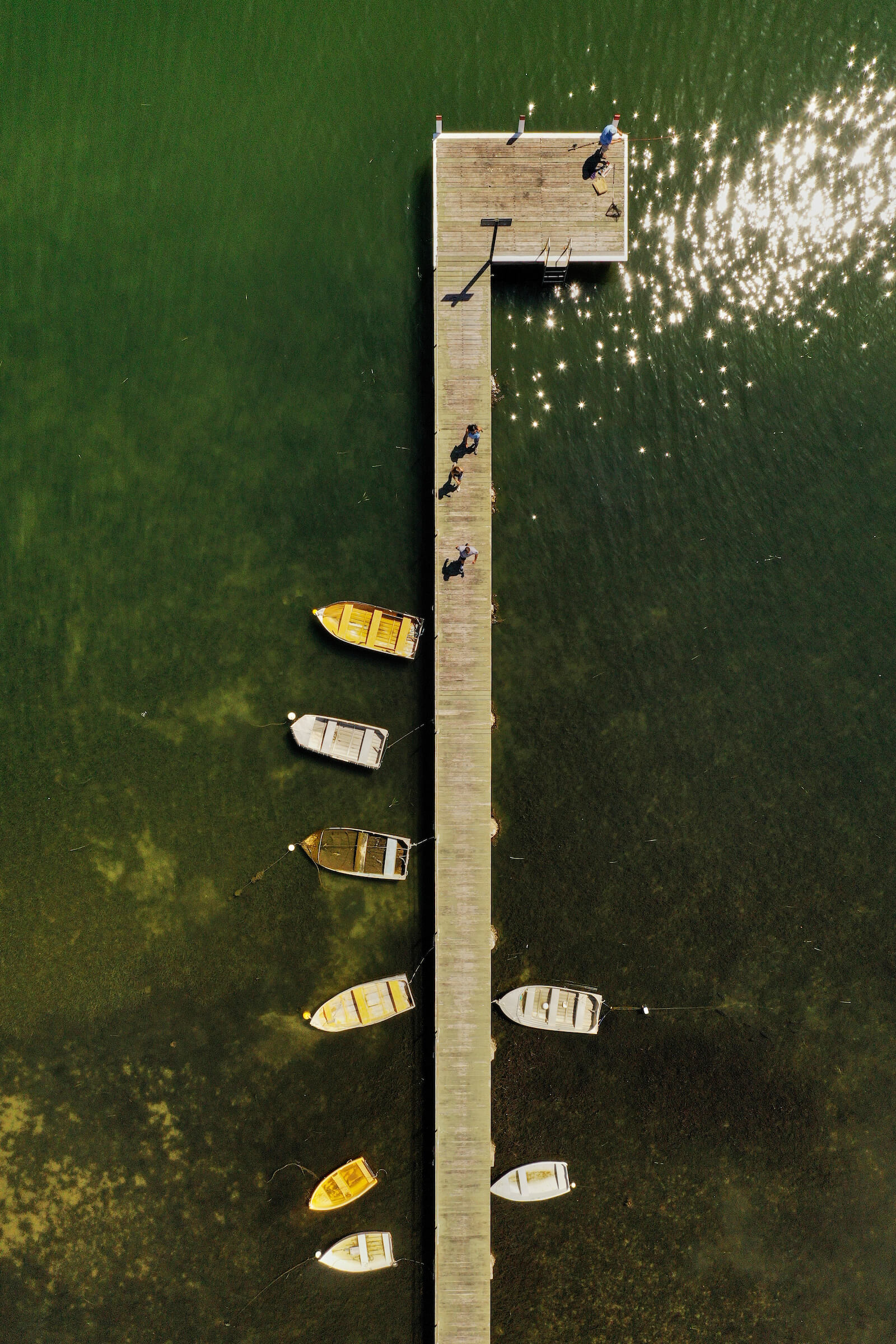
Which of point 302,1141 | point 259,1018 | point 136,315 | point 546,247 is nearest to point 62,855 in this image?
point 259,1018

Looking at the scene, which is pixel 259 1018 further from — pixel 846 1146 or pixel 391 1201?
pixel 846 1146

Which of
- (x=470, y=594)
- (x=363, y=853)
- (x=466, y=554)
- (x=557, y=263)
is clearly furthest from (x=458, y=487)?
(x=363, y=853)

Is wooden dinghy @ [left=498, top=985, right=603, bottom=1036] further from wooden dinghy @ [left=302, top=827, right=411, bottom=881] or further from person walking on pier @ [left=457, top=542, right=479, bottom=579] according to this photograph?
person walking on pier @ [left=457, top=542, right=479, bottom=579]

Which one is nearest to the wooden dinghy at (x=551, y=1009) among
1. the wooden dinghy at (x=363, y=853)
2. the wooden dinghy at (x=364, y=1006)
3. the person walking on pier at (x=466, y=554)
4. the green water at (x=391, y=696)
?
the green water at (x=391, y=696)

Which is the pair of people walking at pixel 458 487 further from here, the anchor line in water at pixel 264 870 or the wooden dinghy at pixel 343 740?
the anchor line in water at pixel 264 870

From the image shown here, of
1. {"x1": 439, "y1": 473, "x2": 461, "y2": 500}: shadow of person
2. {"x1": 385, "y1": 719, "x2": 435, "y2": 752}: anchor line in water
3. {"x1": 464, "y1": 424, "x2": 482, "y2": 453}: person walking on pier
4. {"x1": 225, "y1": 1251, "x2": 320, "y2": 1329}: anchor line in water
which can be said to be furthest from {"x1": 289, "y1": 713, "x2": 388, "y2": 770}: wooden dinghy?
{"x1": 225, "y1": 1251, "x2": 320, "y2": 1329}: anchor line in water
